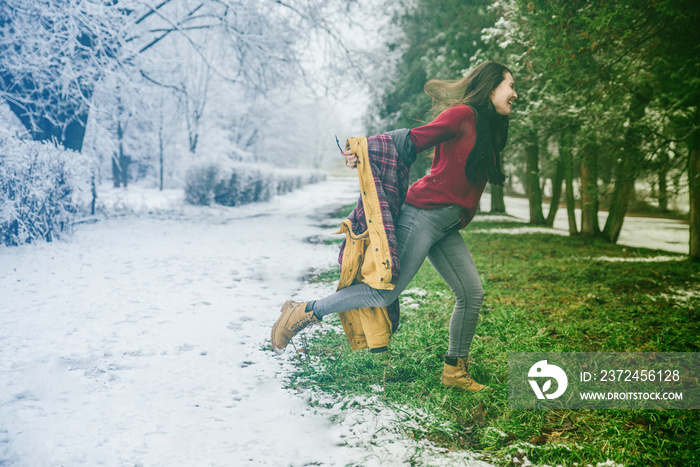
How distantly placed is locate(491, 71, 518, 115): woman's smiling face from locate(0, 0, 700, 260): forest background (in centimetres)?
45

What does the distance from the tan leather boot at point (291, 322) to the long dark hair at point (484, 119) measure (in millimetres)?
1378

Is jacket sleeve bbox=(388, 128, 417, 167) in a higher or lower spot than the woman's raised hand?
higher

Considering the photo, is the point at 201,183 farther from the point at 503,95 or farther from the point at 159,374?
the point at 503,95

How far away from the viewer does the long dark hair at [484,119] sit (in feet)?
8.60

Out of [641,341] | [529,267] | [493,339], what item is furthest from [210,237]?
[641,341]

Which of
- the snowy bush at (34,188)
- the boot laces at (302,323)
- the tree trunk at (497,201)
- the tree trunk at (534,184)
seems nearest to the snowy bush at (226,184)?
the snowy bush at (34,188)

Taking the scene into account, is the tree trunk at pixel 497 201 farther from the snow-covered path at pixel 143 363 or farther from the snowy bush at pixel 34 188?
the snowy bush at pixel 34 188

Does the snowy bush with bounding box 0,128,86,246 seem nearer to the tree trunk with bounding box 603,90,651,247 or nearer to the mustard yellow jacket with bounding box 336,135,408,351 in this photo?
the mustard yellow jacket with bounding box 336,135,408,351

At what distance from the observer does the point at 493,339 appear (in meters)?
3.96

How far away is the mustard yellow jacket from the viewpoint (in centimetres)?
258

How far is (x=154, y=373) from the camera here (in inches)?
122

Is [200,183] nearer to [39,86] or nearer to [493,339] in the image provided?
[39,86]

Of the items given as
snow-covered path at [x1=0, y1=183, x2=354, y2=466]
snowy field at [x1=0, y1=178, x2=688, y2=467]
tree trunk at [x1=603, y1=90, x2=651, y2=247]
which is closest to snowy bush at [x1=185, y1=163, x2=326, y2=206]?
snow-covered path at [x1=0, y1=183, x2=354, y2=466]

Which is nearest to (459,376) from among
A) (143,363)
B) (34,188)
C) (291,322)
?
(291,322)
